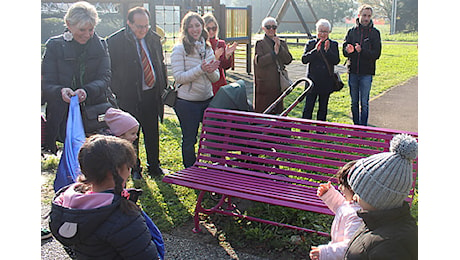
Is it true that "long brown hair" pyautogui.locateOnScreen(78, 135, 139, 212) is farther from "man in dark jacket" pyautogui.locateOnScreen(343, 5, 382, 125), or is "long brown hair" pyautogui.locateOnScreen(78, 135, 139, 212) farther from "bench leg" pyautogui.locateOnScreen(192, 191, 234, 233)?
"man in dark jacket" pyautogui.locateOnScreen(343, 5, 382, 125)

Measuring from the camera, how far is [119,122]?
12.1 feet

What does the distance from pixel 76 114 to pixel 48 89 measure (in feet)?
1.64

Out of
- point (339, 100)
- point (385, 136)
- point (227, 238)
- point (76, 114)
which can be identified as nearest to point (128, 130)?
point (76, 114)

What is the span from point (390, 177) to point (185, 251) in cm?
219

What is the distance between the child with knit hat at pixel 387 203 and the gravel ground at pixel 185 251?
177 cm

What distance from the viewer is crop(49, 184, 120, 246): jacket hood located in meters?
2.28

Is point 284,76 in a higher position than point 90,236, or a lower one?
higher

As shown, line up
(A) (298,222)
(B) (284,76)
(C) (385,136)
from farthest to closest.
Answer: (B) (284,76) → (A) (298,222) → (C) (385,136)

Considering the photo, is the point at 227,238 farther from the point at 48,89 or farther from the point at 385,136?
the point at 48,89

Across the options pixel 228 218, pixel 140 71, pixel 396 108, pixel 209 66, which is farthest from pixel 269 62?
pixel 396 108

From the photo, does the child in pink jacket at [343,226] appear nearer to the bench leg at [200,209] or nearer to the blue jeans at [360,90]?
the bench leg at [200,209]

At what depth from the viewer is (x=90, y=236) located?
2295 mm

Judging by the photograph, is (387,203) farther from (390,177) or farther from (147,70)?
(147,70)

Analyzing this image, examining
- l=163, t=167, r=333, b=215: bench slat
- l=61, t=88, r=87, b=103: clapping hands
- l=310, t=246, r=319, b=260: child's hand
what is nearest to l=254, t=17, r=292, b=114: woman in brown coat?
l=163, t=167, r=333, b=215: bench slat
